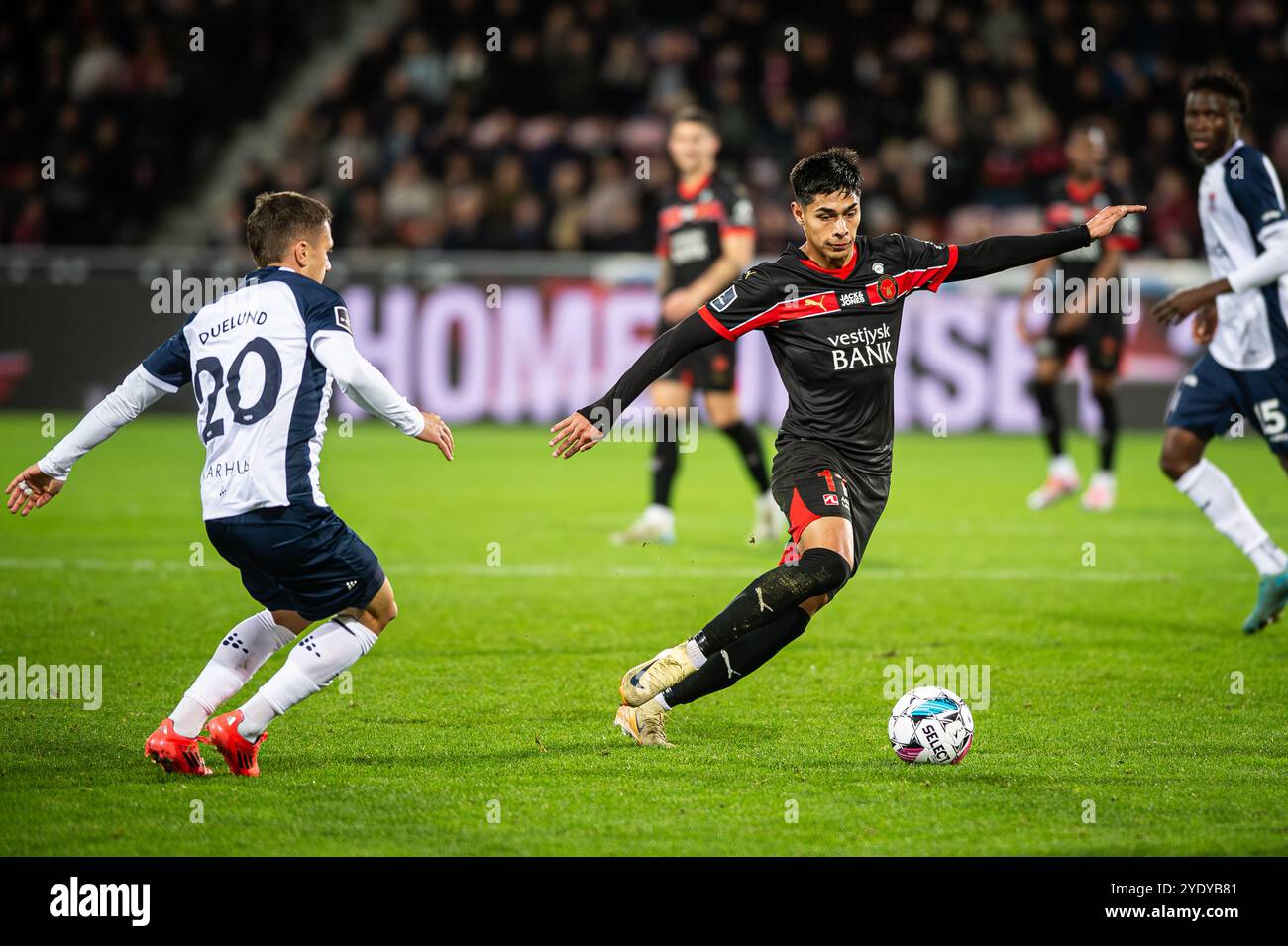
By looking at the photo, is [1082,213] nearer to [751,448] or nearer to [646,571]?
[751,448]

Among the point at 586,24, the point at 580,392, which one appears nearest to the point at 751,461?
the point at 580,392

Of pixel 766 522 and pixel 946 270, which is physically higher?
pixel 946 270

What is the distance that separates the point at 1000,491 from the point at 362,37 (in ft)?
47.4

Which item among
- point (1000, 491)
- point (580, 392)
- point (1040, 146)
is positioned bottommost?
point (1000, 491)

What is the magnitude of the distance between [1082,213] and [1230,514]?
520 cm

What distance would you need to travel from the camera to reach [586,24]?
21312 mm

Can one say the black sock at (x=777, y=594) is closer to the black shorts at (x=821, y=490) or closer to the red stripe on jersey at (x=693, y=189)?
the black shorts at (x=821, y=490)

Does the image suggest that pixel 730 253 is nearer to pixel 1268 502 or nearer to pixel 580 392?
pixel 1268 502

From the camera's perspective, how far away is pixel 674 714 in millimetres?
6219

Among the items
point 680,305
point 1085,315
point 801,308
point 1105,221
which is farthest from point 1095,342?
point 801,308

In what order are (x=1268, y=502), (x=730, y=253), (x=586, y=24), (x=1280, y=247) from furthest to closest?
(x=586, y=24), (x=1268, y=502), (x=730, y=253), (x=1280, y=247)

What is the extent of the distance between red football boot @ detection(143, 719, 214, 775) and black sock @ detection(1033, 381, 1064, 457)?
344 inches

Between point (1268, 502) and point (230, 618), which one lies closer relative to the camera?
point (230, 618)

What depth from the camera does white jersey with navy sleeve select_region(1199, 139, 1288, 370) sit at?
24.7 feet
